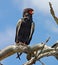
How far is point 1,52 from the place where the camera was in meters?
6.02

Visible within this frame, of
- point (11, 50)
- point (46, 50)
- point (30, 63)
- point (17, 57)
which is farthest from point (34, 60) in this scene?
point (17, 57)

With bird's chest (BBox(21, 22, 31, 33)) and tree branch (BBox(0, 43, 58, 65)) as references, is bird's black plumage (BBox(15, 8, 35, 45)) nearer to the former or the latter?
bird's chest (BBox(21, 22, 31, 33))

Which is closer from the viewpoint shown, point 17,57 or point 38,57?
point 38,57

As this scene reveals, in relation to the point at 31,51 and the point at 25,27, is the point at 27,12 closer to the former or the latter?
the point at 25,27

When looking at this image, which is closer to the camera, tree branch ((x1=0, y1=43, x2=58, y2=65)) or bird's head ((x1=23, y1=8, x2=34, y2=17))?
tree branch ((x1=0, y1=43, x2=58, y2=65))

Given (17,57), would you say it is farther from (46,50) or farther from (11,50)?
(46,50)

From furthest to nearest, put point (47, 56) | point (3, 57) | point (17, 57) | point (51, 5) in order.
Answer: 1. point (17, 57)
2. point (3, 57)
3. point (47, 56)
4. point (51, 5)

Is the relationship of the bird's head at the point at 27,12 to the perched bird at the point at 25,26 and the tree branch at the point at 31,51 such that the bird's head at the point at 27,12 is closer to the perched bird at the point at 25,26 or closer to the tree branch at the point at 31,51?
the perched bird at the point at 25,26

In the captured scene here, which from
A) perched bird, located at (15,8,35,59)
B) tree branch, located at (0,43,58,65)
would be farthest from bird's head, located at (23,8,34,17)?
tree branch, located at (0,43,58,65)

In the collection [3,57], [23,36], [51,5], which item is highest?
[51,5]

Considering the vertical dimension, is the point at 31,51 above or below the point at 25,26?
above

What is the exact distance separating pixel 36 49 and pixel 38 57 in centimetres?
42

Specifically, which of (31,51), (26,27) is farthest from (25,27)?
(31,51)

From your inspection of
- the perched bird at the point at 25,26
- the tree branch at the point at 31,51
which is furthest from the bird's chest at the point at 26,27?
the tree branch at the point at 31,51
